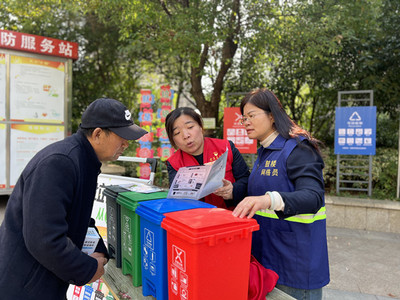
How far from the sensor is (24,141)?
5.82m

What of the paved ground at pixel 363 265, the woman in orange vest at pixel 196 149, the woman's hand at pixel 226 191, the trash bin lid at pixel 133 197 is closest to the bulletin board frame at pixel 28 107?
the woman in orange vest at pixel 196 149

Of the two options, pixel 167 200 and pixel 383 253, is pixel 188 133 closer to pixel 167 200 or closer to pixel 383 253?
pixel 167 200

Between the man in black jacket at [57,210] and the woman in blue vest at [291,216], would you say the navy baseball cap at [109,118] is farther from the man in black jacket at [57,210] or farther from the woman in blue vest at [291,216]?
the woman in blue vest at [291,216]

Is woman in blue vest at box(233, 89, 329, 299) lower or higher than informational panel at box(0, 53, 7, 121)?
lower

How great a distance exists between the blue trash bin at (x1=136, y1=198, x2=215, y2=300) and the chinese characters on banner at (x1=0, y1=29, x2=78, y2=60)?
5581 millimetres

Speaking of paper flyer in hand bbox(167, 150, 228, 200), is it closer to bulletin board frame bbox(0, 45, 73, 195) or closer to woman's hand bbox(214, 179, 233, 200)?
woman's hand bbox(214, 179, 233, 200)

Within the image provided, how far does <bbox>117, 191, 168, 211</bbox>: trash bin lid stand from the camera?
60.4 inches

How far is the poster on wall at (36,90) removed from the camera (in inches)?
225

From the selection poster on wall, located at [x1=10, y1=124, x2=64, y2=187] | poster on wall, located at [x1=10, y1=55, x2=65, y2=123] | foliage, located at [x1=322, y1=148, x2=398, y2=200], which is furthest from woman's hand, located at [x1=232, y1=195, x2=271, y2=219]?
poster on wall, located at [x1=10, y1=55, x2=65, y2=123]

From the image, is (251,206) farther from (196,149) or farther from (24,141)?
(24,141)

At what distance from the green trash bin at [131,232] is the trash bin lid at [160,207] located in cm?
8

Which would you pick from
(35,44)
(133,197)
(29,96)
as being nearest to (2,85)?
(29,96)

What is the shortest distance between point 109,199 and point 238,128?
478cm

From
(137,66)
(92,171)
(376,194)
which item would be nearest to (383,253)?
(376,194)
